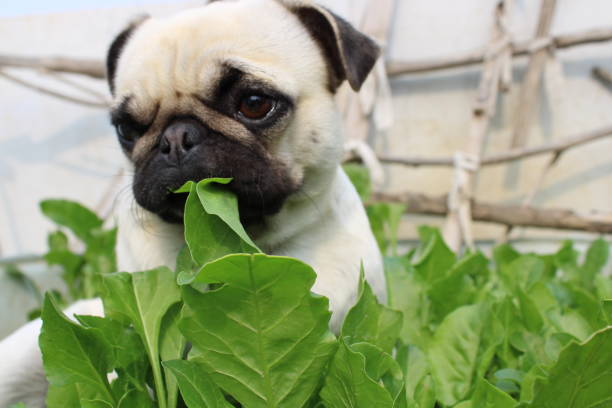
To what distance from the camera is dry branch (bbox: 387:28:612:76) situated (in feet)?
6.75

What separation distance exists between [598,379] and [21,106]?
299 cm

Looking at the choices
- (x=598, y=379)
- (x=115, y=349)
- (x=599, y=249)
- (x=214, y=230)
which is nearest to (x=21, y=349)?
(x=115, y=349)

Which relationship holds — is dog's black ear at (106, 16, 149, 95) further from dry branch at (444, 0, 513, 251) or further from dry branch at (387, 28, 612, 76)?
dry branch at (387, 28, 612, 76)

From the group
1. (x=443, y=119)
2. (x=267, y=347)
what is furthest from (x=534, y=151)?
(x=267, y=347)

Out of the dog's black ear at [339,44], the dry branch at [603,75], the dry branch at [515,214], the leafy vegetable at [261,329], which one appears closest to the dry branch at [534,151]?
the dry branch at [515,214]

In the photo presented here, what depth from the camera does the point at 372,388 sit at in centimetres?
51

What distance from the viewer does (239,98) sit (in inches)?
31.7

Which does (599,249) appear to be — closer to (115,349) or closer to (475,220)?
(475,220)

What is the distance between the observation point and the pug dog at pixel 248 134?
2.56 feet

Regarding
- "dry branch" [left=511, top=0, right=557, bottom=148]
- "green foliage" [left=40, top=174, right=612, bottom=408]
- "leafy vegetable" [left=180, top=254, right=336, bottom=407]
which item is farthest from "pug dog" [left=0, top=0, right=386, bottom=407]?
"dry branch" [left=511, top=0, right=557, bottom=148]

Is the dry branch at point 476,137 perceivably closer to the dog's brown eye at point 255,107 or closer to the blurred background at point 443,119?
the blurred background at point 443,119

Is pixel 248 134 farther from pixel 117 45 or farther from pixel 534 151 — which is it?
pixel 534 151

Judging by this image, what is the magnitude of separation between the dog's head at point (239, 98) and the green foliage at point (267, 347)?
13cm

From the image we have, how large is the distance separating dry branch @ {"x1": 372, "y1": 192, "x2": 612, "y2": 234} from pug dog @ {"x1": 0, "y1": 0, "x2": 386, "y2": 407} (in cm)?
109
